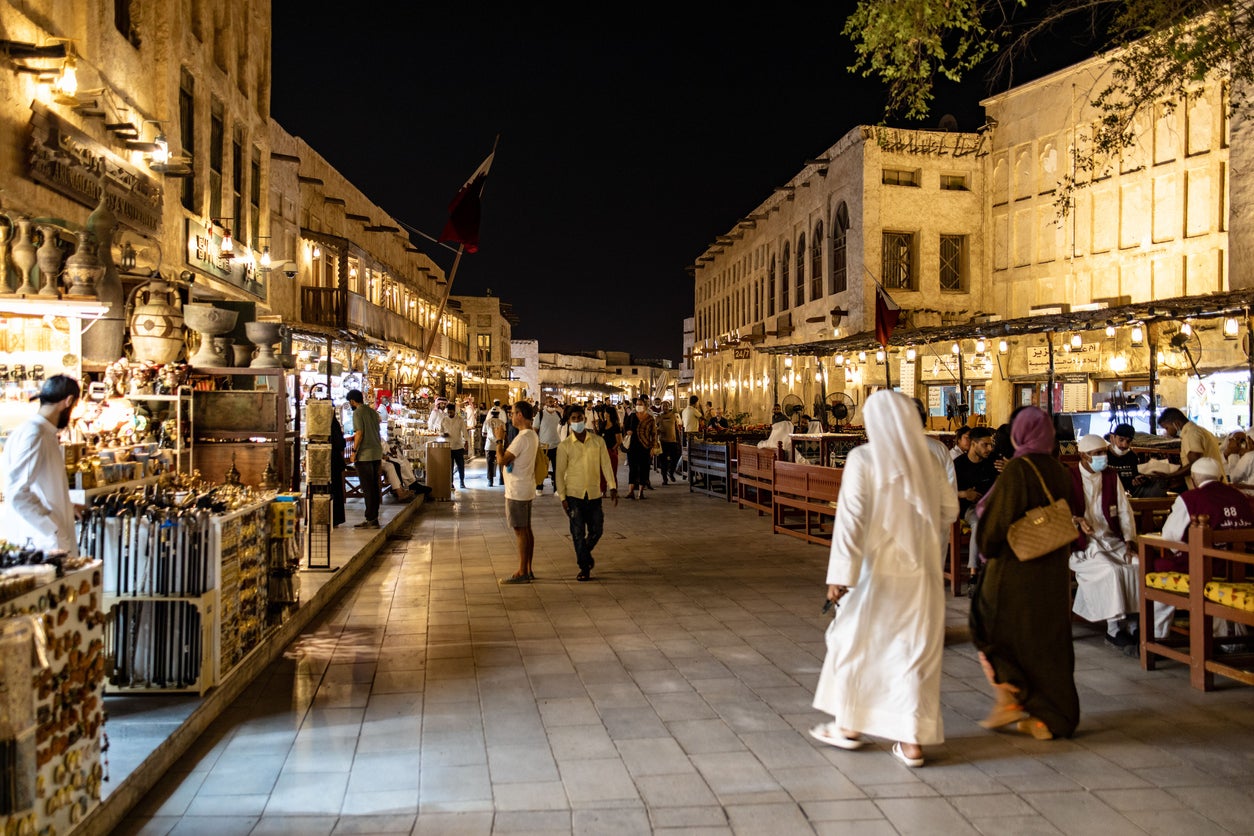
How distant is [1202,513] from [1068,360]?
16.4 meters

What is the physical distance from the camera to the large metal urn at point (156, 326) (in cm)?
840

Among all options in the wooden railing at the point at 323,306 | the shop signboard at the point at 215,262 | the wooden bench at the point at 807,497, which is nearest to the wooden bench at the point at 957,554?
the wooden bench at the point at 807,497

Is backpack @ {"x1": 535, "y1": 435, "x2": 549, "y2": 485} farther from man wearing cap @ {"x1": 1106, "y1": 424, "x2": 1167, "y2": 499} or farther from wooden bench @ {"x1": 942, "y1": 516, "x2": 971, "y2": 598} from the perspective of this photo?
man wearing cap @ {"x1": 1106, "y1": 424, "x2": 1167, "y2": 499}

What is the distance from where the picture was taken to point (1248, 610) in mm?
5688

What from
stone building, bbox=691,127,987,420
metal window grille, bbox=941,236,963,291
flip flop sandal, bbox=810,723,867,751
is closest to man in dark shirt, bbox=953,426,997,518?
flip flop sandal, bbox=810,723,867,751

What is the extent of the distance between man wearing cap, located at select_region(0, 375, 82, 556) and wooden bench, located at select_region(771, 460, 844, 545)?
8734 mm

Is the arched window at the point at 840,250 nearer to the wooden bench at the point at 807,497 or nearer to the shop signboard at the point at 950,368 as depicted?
the shop signboard at the point at 950,368

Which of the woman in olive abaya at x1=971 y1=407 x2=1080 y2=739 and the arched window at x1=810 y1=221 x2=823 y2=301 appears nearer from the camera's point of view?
the woman in olive abaya at x1=971 y1=407 x2=1080 y2=739

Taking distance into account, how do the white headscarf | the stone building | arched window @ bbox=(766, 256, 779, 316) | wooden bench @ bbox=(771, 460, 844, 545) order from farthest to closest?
arched window @ bbox=(766, 256, 779, 316), the stone building, wooden bench @ bbox=(771, 460, 844, 545), the white headscarf

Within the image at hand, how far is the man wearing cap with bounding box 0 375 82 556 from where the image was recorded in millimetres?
4867

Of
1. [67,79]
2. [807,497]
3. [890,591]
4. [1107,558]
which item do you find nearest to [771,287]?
[807,497]

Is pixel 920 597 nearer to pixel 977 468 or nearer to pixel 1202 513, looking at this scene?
pixel 1202 513

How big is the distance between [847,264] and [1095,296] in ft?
23.7

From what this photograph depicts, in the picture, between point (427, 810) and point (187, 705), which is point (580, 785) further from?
point (187, 705)
